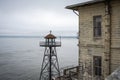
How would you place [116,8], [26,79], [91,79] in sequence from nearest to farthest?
[116,8] < [91,79] < [26,79]

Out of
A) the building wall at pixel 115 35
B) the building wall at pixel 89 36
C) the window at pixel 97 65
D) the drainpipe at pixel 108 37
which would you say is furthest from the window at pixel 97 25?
the window at pixel 97 65

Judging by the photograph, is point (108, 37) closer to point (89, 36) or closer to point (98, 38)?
point (98, 38)

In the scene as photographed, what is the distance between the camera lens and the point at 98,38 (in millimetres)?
14820

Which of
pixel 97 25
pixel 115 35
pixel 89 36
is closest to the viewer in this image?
pixel 115 35

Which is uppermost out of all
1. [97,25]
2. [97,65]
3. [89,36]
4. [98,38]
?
[97,25]

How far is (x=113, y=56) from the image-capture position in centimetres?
1376

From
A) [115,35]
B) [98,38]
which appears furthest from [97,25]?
[115,35]

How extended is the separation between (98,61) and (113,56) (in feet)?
5.72

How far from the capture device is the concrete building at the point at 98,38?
13.7m

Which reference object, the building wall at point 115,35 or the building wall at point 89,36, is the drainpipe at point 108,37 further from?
the building wall at point 89,36

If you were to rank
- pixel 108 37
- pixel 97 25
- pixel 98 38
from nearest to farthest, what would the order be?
pixel 108 37 → pixel 98 38 → pixel 97 25

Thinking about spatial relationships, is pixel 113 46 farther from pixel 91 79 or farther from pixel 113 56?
pixel 91 79

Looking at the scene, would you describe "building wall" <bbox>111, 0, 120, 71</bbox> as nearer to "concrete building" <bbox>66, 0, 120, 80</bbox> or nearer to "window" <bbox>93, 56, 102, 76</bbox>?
"concrete building" <bbox>66, 0, 120, 80</bbox>

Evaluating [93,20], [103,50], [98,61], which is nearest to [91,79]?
[98,61]
